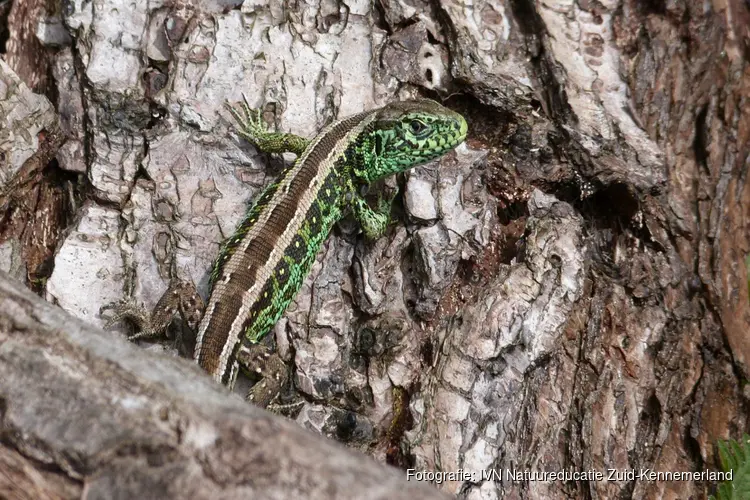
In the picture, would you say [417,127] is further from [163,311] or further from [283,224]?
[163,311]

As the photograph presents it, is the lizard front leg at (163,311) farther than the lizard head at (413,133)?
No

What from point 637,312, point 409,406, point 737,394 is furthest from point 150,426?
point 737,394

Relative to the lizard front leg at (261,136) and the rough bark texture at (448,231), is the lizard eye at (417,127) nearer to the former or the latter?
the rough bark texture at (448,231)

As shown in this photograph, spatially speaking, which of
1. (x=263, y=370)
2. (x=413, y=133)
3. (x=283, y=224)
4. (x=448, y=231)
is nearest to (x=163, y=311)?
(x=263, y=370)

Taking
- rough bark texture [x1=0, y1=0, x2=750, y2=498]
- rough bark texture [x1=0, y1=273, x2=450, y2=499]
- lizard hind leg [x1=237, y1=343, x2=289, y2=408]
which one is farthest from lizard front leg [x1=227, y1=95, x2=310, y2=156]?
rough bark texture [x1=0, y1=273, x2=450, y2=499]

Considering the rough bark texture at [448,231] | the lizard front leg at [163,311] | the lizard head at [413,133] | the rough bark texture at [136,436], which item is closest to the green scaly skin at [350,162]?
the lizard head at [413,133]

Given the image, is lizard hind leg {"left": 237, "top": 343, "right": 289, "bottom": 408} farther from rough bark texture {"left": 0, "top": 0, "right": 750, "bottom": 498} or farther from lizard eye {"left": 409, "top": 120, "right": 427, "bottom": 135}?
lizard eye {"left": 409, "top": 120, "right": 427, "bottom": 135}
